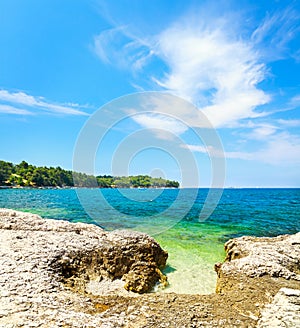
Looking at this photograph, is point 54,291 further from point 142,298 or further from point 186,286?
point 186,286

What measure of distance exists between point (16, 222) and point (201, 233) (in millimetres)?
15588

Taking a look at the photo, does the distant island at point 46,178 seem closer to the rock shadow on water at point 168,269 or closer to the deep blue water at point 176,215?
the deep blue water at point 176,215

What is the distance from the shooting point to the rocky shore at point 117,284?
477 cm

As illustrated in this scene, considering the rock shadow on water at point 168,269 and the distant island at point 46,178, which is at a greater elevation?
the distant island at point 46,178

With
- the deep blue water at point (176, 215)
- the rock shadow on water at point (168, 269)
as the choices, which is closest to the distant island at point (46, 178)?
the deep blue water at point (176, 215)

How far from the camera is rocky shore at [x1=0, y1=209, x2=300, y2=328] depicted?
15.6ft

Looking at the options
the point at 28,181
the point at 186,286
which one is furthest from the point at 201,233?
the point at 28,181

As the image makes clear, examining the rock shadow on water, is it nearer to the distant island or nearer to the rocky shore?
the rocky shore

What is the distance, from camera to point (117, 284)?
839 centimetres

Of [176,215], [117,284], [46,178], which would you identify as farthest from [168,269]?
[46,178]

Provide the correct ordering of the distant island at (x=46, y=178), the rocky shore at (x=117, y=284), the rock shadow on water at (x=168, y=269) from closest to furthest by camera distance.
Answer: the rocky shore at (x=117, y=284) → the rock shadow on water at (x=168, y=269) → the distant island at (x=46, y=178)

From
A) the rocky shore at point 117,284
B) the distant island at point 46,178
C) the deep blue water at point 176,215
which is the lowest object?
the deep blue water at point 176,215

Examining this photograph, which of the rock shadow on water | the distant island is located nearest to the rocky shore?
the rock shadow on water

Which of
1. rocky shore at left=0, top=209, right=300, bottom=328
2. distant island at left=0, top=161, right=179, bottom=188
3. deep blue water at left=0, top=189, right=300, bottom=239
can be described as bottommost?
deep blue water at left=0, top=189, right=300, bottom=239
